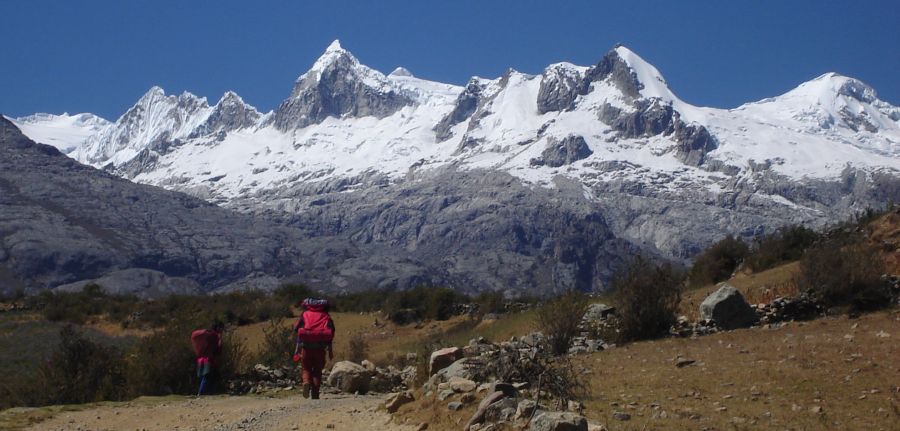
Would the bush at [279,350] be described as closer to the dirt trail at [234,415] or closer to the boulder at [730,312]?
the dirt trail at [234,415]

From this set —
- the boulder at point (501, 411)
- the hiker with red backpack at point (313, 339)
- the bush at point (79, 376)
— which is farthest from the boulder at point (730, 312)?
the bush at point (79, 376)

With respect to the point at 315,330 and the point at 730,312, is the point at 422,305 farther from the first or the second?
the point at 315,330

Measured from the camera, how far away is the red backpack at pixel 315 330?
15.0 metres

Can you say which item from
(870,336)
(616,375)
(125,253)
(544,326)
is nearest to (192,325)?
(544,326)

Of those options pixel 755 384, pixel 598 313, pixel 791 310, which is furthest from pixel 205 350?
pixel 791 310

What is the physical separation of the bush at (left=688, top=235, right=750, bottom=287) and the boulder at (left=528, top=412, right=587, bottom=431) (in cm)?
2695

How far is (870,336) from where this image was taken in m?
16.4

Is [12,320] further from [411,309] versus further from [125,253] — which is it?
[125,253]

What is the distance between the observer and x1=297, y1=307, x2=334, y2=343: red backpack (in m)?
15.0

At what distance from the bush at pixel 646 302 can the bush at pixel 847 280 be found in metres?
3.45

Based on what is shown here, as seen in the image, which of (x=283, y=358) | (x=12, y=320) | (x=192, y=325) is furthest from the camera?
(x=12, y=320)

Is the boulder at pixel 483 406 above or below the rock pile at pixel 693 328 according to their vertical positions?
below

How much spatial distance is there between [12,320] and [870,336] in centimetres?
5169

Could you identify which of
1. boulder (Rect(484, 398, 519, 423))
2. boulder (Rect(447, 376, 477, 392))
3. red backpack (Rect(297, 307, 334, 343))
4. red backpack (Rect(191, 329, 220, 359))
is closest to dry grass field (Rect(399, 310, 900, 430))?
boulder (Rect(447, 376, 477, 392))
